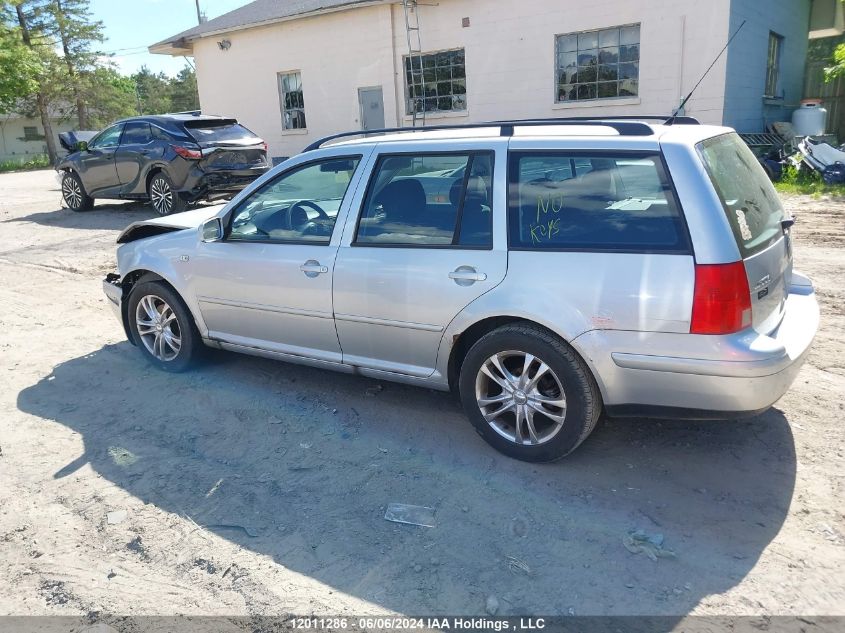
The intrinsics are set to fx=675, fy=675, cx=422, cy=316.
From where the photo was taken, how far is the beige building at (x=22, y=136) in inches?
1891

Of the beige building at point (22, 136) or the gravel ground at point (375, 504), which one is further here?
the beige building at point (22, 136)

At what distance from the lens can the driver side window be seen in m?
4.34

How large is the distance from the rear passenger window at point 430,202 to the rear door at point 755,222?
115cm

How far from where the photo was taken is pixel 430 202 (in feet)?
13.1

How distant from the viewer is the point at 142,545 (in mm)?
3184

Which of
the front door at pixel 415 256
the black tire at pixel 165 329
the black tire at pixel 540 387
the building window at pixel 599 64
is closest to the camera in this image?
the black tire at pixel 540 387

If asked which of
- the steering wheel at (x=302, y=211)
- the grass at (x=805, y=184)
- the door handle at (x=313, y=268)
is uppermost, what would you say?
the steering wheel at (x=302, y=211)

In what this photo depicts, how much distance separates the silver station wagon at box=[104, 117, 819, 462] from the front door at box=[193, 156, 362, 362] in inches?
0.6

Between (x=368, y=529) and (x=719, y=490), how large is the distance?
177 centimetres

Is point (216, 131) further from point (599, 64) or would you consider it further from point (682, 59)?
point (682, 59)

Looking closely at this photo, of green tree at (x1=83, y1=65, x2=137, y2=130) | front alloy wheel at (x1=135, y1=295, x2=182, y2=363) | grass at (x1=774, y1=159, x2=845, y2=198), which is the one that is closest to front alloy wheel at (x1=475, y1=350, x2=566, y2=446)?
front alloy wheel at (x1=135, y1=295, x2=182, y2=363)

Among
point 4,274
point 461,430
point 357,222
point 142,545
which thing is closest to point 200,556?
point 142,545

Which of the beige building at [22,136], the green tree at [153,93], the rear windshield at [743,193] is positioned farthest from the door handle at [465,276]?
the green tree at [153,93]

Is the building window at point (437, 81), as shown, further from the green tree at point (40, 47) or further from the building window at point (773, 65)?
the green tree at point (40, 47)
